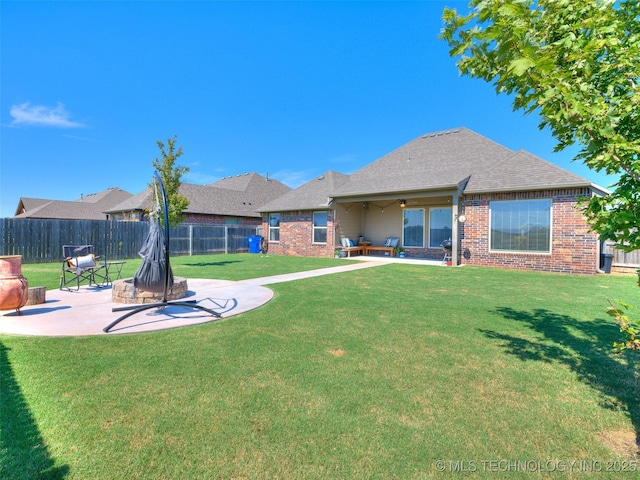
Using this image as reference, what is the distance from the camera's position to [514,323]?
4.92 m

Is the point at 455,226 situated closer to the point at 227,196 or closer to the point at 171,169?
the point at 171,169

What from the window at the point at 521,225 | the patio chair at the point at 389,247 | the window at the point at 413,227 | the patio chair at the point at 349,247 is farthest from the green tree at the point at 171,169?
the window at the point at 521,225

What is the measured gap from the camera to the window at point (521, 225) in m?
11.2

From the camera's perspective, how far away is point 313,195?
18484 mm

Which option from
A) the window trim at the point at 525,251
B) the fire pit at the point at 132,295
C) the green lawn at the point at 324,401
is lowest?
the green lawn at the point at 324,401

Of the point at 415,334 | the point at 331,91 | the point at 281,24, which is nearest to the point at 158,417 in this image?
the point at 415,334

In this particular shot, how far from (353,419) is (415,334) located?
2293 millimetres

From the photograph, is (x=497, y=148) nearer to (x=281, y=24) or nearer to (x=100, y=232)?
(x=281, y=24)

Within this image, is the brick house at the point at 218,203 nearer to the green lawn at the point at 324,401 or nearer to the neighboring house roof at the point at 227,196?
the neighboring house roof at the point at 227,196

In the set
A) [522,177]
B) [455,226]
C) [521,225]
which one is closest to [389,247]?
[455,226]

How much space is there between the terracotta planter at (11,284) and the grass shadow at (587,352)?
301 inches

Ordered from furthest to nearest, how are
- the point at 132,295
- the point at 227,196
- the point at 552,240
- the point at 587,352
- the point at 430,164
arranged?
the point at 227,196 < the point at 430,164 < the point at 552,240 < the point at 132,295 < the point at 587,352

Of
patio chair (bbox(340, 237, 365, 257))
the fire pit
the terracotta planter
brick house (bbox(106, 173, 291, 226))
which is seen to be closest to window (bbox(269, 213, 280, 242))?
brick house (bbox(106, 173, 291, 226))

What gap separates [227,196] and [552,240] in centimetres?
2335
